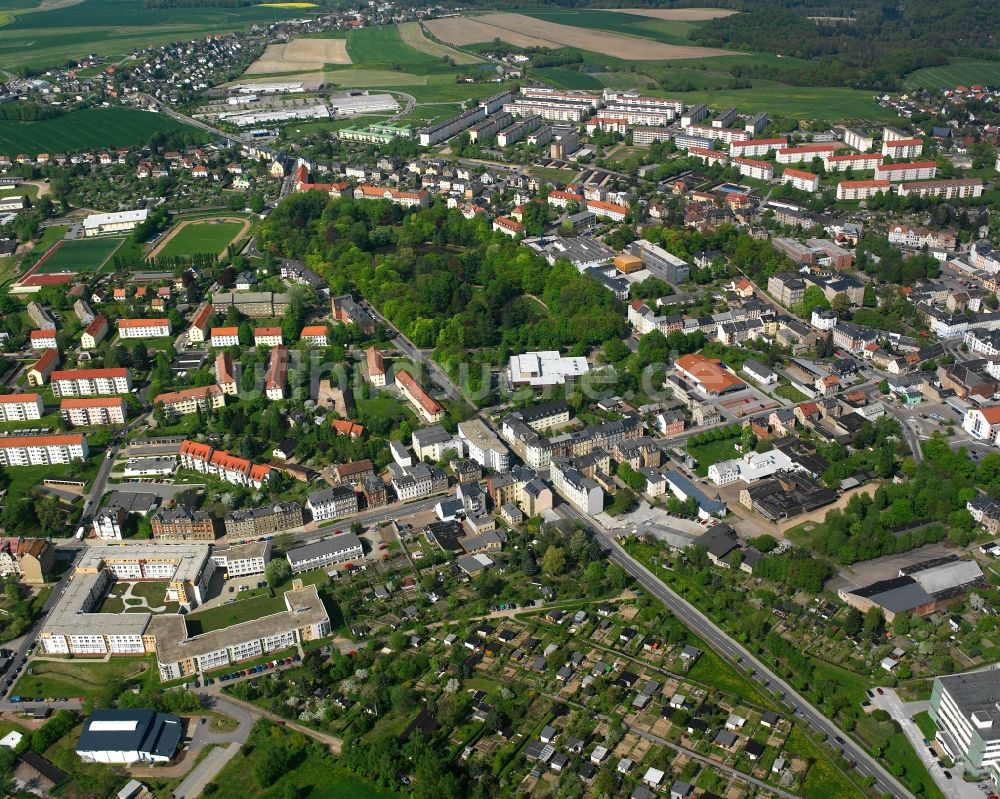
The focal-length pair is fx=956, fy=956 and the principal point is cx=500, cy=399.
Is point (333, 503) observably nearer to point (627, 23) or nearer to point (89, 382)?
point (89, 382)

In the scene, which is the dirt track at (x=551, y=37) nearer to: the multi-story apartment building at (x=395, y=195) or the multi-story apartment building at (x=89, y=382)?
the multi-story apartment building at (x=395, y=195)

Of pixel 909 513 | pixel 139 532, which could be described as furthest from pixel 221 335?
pixel 909 513

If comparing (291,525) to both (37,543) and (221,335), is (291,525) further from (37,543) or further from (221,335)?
(221,335)

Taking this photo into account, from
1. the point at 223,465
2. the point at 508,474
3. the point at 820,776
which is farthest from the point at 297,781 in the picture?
the point at 223,465

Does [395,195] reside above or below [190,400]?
above

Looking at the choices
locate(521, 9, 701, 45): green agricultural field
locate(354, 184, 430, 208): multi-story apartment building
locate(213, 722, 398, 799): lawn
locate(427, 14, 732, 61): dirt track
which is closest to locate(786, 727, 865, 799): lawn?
locate(213, 722, 398, 799): lawn

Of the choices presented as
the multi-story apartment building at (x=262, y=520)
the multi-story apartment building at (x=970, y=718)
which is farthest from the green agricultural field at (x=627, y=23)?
the multi-story apartment building at (x=970, y=718)

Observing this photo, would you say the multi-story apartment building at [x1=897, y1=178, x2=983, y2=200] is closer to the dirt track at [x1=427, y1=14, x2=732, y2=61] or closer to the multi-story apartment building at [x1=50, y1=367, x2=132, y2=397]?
the dirt track at [x1=427, y1=14, x2=732, y2=61]
